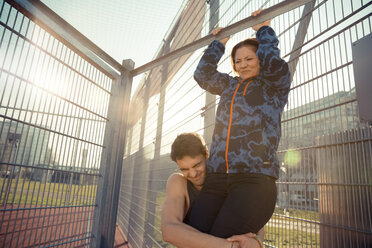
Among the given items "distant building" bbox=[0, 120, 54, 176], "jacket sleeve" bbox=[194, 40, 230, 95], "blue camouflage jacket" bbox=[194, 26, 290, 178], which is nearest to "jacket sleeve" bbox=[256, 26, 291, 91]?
"blue camouflage jacket" bbox=[194, 26, 290, 178]

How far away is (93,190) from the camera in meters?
2.38

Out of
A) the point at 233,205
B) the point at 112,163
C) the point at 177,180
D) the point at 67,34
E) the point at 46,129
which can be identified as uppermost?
the point at 67,34

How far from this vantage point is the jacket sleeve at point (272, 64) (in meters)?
1.46

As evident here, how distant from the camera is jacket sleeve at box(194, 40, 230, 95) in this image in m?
1.80

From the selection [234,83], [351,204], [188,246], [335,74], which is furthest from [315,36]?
[188,246]

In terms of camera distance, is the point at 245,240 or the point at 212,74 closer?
the point at 245,240

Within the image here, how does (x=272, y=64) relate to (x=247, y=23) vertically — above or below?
below

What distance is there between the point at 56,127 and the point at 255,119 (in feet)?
4.85

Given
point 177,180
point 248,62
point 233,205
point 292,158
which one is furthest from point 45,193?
point 292,158

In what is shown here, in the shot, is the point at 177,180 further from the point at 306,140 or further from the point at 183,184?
the point at 306,140

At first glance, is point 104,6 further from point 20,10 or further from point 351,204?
point 351,204

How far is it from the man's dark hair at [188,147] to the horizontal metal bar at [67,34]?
3.77ft

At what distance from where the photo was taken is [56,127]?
6.57 ft

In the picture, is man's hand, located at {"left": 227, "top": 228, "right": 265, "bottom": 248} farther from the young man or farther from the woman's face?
the woman's face
